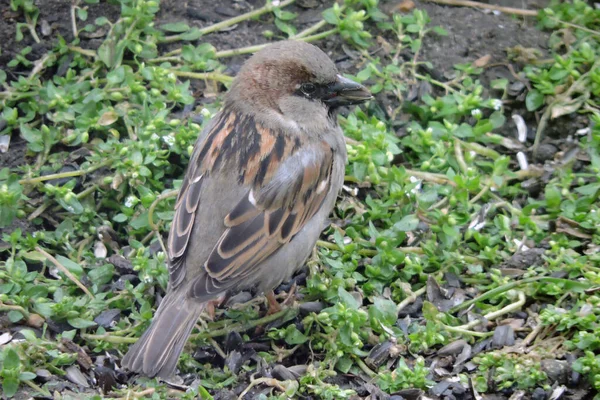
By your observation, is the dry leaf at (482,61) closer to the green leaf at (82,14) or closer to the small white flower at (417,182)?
the small white flower at (417,182)

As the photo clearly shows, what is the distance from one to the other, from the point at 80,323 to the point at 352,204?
150cm

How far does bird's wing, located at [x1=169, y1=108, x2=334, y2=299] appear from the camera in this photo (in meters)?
3.88

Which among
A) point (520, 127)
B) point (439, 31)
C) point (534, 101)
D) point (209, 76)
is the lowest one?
point (520, 127)

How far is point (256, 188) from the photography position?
4023 mm

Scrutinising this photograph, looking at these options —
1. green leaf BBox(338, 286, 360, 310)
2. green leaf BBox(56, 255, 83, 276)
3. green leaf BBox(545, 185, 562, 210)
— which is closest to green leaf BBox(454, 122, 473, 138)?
green leaf BBox(545, 185, 562, 210)

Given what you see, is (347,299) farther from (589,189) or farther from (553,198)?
(589,189)

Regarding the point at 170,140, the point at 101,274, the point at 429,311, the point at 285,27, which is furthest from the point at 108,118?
the point at 429,311

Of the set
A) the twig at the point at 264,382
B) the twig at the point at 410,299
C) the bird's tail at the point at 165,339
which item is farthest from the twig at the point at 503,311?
the bird's tail at the point at 165,339

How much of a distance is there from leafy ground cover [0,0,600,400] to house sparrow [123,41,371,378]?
237 millimetres

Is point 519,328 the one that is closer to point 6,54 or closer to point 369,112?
point 369,112

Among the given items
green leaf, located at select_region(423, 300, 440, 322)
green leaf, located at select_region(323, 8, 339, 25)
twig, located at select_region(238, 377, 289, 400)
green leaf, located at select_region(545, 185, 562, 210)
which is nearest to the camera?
twig, located at select_region(238, 377, 289, 400)

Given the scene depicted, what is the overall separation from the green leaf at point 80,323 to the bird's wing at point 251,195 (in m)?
0.41

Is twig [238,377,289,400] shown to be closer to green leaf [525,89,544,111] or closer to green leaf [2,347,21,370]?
green leaf [2,347,21,370]

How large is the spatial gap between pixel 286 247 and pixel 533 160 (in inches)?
70.7
